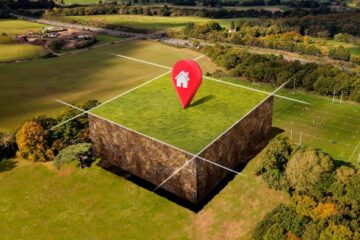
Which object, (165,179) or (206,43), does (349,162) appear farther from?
(206,43)

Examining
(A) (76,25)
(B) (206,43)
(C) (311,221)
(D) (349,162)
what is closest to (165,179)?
(C) (311,221)

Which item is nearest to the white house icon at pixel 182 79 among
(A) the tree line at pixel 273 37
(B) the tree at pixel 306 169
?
(B) the tree at pixel 306 169

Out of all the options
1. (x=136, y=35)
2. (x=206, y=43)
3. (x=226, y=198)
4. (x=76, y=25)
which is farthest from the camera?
(x=76, y=25)

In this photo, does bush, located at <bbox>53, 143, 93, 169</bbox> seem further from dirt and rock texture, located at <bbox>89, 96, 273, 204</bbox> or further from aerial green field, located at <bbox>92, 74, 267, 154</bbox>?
aerial green field, located at <bbox>92, 74, 267, 154</bbox>

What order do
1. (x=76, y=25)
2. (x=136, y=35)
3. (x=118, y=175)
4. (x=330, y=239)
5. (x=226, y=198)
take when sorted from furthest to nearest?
(x=76, y=25), (x=136, y=35), (x=118, y=175), (x=226, y=198), (x=330, y=239)

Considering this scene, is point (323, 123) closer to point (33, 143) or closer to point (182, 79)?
point (182, 79)

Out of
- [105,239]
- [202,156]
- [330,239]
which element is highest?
[202,156]
